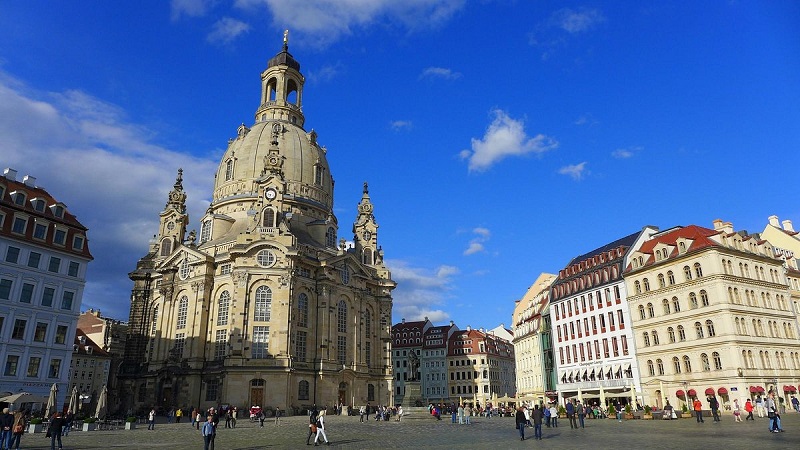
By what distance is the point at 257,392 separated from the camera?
60312mm

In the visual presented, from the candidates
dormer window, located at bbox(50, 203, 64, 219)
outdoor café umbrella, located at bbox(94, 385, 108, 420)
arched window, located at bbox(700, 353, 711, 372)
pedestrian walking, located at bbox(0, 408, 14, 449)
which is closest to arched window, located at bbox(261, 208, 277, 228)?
dormer window, located at bbox(50, 203, 64, 219)

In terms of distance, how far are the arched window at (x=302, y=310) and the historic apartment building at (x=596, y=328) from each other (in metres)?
32.7

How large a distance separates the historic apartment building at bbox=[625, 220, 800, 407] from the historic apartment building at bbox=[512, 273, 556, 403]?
58.5ft

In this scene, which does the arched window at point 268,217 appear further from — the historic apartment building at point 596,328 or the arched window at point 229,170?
the historic apartment building at point 596,328

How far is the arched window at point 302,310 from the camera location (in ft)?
220

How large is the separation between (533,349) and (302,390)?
35988 mm

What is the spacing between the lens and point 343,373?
68.6 metres

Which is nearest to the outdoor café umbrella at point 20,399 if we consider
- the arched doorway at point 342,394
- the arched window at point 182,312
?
the arched window at point 182,312

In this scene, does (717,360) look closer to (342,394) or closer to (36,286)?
(342,394)

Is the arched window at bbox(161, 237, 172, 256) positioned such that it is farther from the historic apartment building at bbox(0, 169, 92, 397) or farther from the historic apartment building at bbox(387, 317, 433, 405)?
the historic apartment building at bbox(387, 317, 433, 405)

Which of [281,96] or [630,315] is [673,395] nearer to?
[630,315]

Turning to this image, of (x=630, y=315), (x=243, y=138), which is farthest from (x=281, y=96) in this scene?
(x=630, y=315)

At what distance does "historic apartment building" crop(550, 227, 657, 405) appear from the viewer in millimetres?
60938

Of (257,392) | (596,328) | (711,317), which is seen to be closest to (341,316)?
(257,392)
